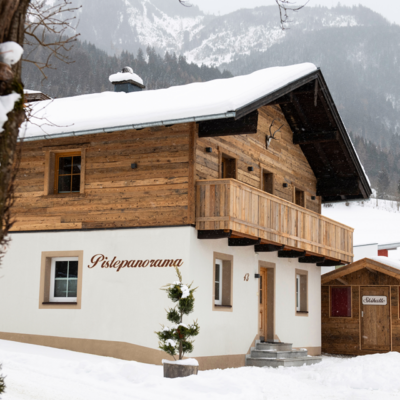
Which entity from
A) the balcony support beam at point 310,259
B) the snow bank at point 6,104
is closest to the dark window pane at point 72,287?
the balcony support beam at point 310,259

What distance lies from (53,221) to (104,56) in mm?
81423

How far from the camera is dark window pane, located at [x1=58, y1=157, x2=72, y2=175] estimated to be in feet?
50.3

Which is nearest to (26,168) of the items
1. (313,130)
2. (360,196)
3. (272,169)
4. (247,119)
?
(247,119)

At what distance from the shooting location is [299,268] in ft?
64.3

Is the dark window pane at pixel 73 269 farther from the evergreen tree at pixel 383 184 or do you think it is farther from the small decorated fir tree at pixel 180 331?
the evergreen tree at pixel 383 184

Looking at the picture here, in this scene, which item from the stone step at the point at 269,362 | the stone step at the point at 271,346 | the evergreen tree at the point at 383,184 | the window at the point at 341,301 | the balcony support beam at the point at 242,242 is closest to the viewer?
the balcony support beam at the point at 242,242

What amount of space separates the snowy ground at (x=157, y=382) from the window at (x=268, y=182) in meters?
5.17

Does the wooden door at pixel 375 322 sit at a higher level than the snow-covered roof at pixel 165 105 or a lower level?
lower

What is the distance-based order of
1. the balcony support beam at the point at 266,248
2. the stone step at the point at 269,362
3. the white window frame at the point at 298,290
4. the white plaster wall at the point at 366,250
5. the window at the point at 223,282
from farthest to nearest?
the white plaster wall at the point at 366,250 < the white window frame at the point at 298,290 < the balcony support beam at the point at 266,248 < the stone step at the point at 269,362 < the window at the point at 223,282

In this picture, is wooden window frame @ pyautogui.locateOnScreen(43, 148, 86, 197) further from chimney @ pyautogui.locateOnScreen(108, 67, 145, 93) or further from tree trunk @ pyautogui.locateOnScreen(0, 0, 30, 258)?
tree trunk @ pyautogui.locateOnScreen(0, 0, 30, 258)

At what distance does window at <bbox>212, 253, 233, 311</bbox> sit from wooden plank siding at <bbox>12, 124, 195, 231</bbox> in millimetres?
2126

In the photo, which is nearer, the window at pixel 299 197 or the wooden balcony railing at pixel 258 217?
the wooden balcony railing at pixel 258 217

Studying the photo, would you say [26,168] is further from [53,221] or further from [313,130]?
[313,130]

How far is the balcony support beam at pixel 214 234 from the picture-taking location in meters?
13.4
